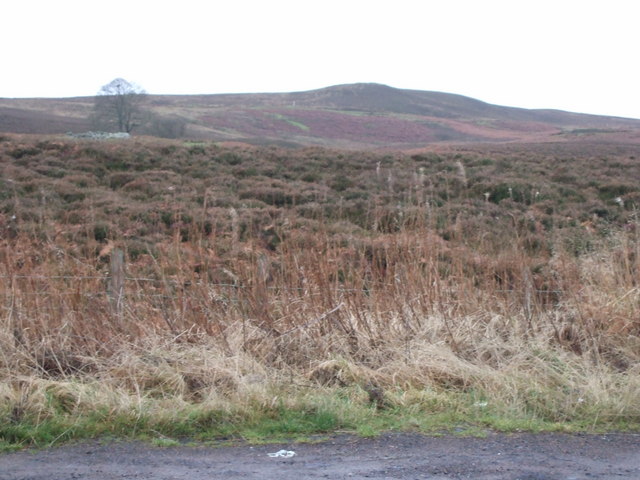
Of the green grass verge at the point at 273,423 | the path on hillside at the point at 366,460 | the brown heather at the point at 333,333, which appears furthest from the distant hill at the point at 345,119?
the path on hillside at the point at 366,460

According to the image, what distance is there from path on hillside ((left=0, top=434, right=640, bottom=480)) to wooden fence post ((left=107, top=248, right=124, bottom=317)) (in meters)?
2.00

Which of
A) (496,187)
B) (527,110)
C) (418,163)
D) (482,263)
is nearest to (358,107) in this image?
(527,110)

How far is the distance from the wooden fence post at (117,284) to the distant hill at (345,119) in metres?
38.0

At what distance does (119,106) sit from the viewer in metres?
54.1

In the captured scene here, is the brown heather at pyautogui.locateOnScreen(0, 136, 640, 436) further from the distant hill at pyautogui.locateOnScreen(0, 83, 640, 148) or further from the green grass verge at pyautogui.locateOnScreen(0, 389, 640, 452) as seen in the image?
the distant hill at pyautogui.locateOnScreen(0, 83, 640, 148)

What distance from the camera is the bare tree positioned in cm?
5378

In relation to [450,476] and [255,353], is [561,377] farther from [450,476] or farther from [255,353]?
[255,353]

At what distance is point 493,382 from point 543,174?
23.0 m

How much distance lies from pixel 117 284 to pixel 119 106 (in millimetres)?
50626

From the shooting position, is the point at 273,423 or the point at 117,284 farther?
the point at 117,284

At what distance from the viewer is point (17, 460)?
4.21 meters

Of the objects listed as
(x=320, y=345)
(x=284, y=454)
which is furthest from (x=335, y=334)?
(x=284, y=454)

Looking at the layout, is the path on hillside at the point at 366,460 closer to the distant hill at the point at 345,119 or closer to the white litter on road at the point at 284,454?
the white litter on road at the point at 284,454

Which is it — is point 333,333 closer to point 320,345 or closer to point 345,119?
point 320,345
